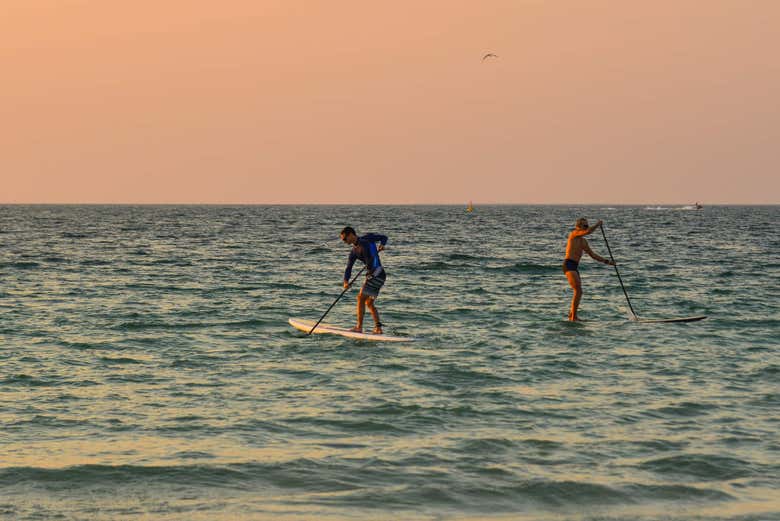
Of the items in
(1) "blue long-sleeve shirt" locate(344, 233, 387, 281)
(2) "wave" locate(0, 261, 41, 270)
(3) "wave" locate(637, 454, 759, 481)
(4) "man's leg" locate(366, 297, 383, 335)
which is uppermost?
(1) "blue long-sleeve shirt" locate(344, 233, 387, 281)

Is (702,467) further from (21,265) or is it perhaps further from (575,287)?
(21,265)

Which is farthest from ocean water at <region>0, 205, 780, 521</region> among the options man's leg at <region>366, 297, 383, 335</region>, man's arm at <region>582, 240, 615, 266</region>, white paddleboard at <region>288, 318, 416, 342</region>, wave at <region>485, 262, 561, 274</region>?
wave at <region>485, 262, 561, 274</region>

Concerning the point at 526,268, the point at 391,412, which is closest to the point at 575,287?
the point at 391,412

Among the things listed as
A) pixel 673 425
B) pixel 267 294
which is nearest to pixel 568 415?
pixel 673 425

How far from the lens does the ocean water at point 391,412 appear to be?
8.46m

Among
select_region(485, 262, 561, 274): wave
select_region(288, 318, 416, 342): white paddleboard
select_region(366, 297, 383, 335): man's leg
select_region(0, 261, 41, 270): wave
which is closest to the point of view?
select_region(288, 318, 416, 342): white paddleboard

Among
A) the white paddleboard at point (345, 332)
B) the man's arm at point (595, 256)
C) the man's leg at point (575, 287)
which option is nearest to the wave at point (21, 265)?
the white paddleboard at point (345, 332)

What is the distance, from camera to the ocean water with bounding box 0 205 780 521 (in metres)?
8.46

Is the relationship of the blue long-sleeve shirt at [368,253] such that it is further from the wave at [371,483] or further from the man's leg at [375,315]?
the wave at [371,483]

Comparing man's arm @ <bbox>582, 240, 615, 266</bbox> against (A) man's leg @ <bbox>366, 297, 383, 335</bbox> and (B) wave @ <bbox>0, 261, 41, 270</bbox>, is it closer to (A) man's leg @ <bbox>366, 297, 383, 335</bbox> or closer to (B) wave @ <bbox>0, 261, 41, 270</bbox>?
(A) man's leg @ <bbox>366, 297, 383, 335</bbox>

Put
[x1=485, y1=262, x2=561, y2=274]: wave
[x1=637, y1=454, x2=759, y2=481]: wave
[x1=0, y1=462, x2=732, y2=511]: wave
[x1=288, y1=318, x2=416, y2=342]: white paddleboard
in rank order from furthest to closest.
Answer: [x1=485, y1=262, x2=561, y2=274]: wave
[x1=288, y1=318, x2=416, y2=342]: white paddleboard
[x1=637, y1=454, x2=759, y2=481]: wave
[x1=0, y1=462, x2=732, y2=511]: wave

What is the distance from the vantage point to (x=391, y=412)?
11758mm

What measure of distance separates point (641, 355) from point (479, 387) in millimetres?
4129

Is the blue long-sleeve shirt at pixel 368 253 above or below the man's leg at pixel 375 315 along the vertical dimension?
above
